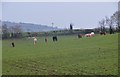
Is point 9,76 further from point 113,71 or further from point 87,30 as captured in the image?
point 87,30

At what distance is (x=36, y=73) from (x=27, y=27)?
95.6 metres

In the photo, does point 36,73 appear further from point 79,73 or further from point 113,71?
point 113,71

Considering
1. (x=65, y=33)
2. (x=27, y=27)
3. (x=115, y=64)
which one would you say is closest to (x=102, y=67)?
(x=115, y=64)

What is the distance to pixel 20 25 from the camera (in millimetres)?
113438

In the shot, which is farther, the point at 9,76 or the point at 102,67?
the point at 102,67

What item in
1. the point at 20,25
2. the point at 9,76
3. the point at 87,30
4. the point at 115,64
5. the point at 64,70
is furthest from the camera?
the point at 20,25

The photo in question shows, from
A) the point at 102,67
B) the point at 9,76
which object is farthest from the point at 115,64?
the point at 9,76

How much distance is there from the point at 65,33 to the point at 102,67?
81.4 m

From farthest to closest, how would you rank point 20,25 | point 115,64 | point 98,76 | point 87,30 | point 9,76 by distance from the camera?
point 20,25, point 87,30, point 115,64, point 9,76, point 98,76

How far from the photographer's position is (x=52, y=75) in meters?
17.8

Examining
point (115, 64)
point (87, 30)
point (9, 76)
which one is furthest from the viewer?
point (87, 30)

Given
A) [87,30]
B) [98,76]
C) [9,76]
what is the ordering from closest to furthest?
1. [98,76]
2. [9,76]
3. [87,30]

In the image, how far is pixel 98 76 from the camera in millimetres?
17219

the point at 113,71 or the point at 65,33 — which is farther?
the point at 65,33
